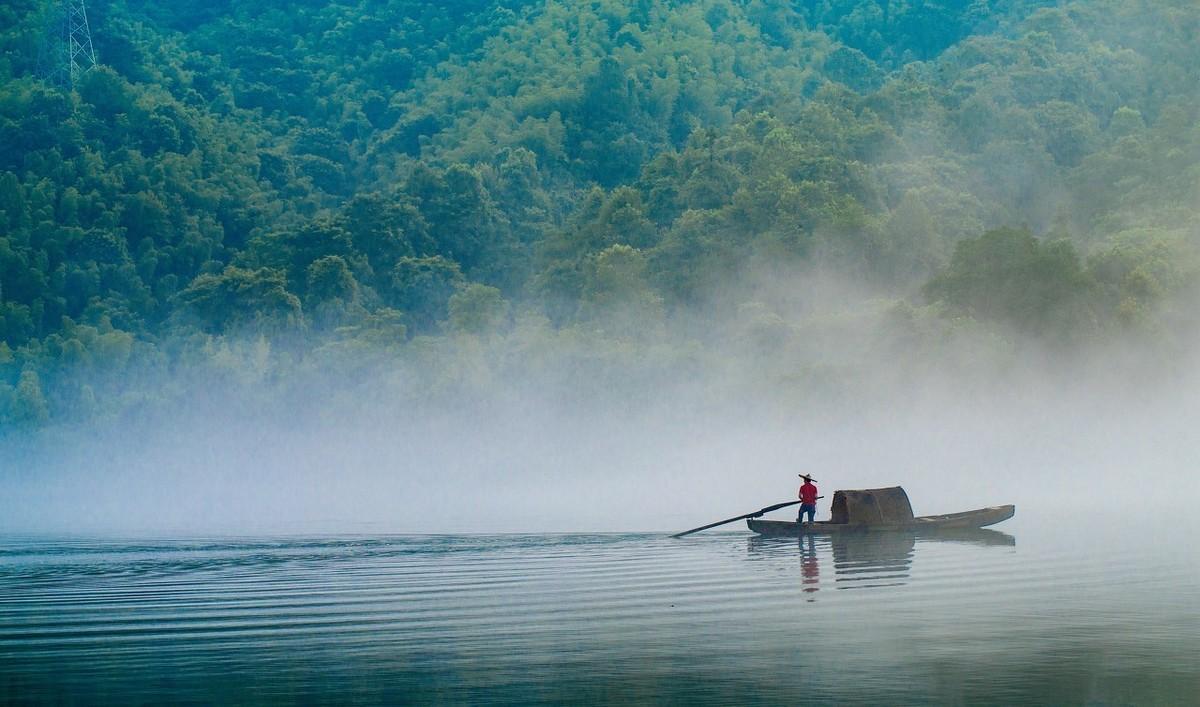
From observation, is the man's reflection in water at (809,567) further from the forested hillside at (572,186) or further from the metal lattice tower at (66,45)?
the metal lattice tower at (66,45)

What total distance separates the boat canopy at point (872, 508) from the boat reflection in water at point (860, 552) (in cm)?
30

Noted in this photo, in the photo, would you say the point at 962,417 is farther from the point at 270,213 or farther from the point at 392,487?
the point at 270,213

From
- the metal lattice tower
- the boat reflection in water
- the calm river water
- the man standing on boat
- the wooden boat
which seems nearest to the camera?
the calm river water

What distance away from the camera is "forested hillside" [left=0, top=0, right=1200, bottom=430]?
81688 mm

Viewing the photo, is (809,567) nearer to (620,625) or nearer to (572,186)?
(620,625)

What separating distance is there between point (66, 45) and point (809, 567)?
11339 centimetres

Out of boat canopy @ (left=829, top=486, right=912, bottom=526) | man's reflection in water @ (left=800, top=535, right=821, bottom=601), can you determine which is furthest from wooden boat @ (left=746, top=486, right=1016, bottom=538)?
man's reflection in water @ (left=800, top=535, right=821, bottom=601)

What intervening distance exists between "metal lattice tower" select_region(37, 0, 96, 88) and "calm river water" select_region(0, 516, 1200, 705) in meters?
103

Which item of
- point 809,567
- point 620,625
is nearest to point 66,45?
point 809,567

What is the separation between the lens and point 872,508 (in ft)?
104

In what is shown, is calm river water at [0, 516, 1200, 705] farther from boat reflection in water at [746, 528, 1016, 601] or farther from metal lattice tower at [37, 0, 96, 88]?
metal lattice tower at [37, 0, 96, 88]

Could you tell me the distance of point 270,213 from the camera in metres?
114

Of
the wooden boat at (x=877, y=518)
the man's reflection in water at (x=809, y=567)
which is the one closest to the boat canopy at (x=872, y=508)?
the wooden boat at (x=877, y=518)

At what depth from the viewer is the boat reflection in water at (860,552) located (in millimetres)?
23750
